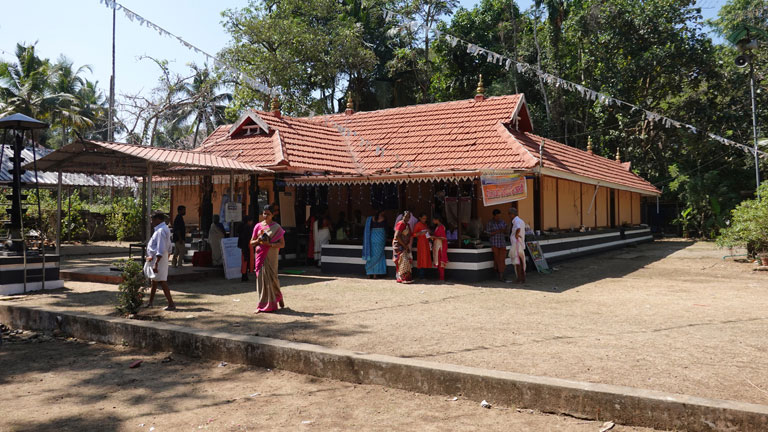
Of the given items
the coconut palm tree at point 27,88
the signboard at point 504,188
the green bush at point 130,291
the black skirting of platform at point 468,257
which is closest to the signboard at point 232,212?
the black skirting of platform at point 468,257

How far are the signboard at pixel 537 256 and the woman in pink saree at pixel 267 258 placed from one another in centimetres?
754

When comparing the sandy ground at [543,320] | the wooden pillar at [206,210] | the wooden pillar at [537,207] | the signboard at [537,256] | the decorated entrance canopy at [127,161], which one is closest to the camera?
the sandy ground at [543,320]

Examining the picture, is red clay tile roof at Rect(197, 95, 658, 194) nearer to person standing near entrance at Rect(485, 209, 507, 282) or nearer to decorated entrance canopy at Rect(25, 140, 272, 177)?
person standing near entrance at Rect(485, 209, 507, 282)

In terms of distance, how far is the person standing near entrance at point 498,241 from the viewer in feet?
39.6

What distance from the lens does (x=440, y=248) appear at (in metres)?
12.3

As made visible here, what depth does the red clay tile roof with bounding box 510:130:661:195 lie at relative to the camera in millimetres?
14891

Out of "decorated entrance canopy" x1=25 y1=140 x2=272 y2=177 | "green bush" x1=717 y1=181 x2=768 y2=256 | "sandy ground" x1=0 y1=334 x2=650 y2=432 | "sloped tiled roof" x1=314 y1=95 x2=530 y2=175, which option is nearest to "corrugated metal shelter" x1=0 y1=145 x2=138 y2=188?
"decorated entrance canopy" x1=25 y1=140 x2=272 y2=177

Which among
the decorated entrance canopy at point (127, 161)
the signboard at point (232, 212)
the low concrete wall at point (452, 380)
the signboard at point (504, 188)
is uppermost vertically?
the decorated entrance canopy at point (127, 161)

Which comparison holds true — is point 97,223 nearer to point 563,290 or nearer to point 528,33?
point 563,290

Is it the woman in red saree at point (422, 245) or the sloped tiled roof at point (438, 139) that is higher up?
the sloped tiled roof at point (438, 139)

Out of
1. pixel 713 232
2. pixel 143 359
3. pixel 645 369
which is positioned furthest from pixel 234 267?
pixel 713 232

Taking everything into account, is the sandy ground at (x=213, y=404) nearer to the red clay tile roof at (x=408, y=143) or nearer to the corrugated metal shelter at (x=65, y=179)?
the red clay tile roof at (x=408, y=143)

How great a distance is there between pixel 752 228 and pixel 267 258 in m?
13.2

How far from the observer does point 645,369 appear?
5.01 meters
